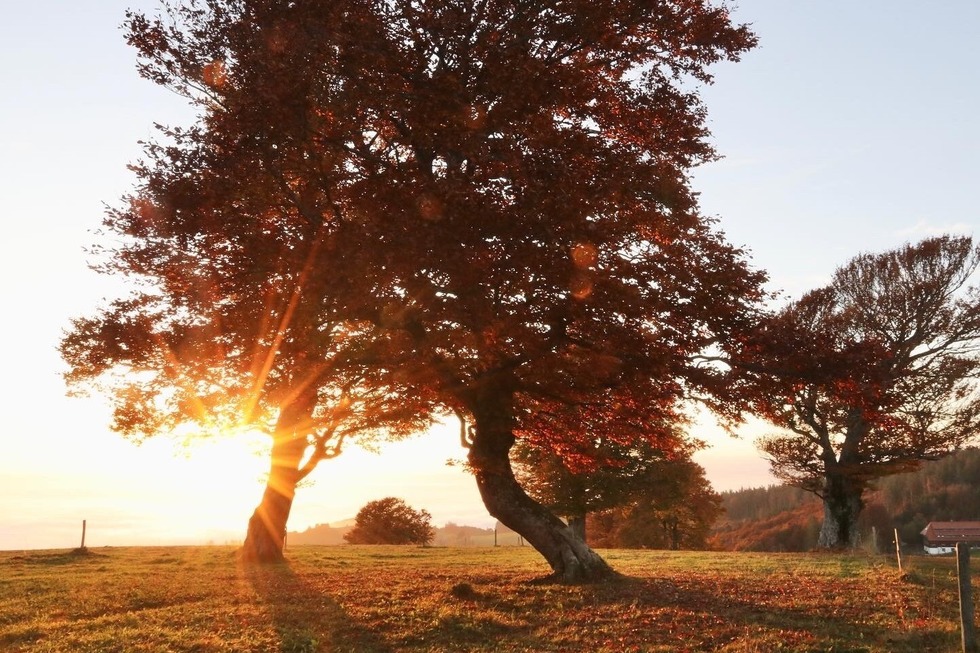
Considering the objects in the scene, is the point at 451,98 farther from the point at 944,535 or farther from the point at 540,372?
the point at 944,535

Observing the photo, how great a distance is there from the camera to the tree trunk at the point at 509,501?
20031 millimetres

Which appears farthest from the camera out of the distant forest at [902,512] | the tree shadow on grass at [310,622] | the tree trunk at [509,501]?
the distant forest at [902,512]

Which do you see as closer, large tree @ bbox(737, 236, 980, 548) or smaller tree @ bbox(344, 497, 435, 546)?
large tree @ bbox(737, 236, 980, 548)

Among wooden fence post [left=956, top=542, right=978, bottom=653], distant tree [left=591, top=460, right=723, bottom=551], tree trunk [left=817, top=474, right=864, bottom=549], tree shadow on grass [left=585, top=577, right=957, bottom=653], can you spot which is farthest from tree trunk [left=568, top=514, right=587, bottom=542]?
→ wooden fence post [left=956, top=542, right=978, bottom=653]

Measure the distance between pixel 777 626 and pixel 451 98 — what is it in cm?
1121

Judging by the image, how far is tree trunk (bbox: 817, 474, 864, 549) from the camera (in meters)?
41.4

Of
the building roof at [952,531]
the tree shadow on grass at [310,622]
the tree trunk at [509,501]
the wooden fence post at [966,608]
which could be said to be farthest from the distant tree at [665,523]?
the wooden fence post at [966,608]

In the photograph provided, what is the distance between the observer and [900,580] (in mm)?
19375

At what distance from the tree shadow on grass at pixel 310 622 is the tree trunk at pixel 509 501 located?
4901 millimetres

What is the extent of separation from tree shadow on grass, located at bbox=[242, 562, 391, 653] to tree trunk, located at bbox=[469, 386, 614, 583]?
4901 mm

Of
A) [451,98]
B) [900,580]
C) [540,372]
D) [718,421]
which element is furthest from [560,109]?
[900,580]

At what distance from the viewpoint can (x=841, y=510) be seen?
41938mm

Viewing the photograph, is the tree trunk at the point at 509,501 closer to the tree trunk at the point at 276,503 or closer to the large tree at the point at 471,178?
the large tree at the point at 471,178

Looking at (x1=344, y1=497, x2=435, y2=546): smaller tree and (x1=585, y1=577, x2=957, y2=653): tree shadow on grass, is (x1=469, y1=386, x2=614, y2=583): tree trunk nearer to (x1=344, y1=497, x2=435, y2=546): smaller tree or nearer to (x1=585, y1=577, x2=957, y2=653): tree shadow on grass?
(x1=585, y1=577, x2=957, y2=653): tree shadow on grass
